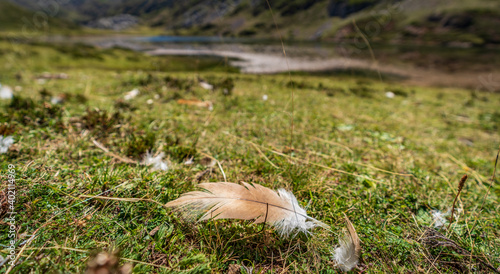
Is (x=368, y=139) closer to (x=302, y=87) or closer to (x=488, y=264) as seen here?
(x=488, y=264)

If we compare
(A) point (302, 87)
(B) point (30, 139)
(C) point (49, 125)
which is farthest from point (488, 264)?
(A) point (302, 87)

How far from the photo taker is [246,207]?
1171 mm

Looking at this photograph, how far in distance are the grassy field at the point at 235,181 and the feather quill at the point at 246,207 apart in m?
0.08

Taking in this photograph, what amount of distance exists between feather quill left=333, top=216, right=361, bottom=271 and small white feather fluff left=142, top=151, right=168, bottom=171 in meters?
1.34

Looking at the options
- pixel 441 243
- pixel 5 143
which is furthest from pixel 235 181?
pixel 5 143

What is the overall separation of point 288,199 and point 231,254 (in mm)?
497

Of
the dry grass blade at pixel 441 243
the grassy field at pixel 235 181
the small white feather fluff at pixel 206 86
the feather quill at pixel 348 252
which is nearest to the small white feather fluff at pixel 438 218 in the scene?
the grassy field at pixel 235 181

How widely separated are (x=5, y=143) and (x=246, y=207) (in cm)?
200

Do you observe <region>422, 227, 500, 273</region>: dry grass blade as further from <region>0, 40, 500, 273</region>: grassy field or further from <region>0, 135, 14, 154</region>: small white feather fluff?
<region>0, 135, 14, 154</region>: small white feather fluff

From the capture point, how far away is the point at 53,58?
10.0 meters

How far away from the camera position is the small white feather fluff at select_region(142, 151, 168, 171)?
1.68 m

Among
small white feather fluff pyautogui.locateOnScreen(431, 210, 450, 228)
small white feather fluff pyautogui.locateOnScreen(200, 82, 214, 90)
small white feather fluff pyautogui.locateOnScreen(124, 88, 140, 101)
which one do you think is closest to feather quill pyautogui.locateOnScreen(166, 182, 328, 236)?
small white feather fluff pyautogui.locateOnScreen(431, 210, 450, 228)

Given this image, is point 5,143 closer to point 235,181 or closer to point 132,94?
point 235,181

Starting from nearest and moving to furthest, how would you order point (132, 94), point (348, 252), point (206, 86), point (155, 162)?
point (348, 252) < point (155, 162) < point (132, 94) < point (206, 86)
